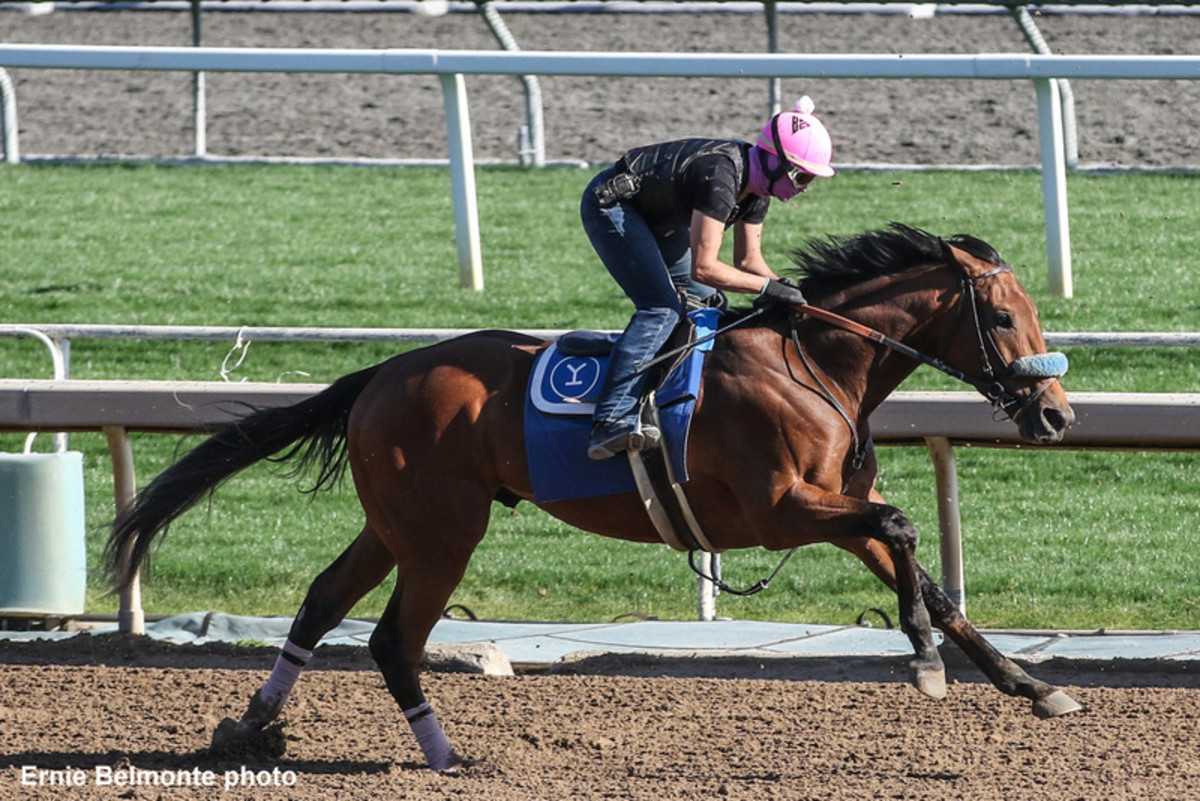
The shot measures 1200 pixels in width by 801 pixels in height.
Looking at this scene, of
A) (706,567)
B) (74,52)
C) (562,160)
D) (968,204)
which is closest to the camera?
(706,567)

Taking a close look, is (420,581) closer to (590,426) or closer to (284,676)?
(284,676)

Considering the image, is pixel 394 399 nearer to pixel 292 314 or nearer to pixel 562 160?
pixel 292 314

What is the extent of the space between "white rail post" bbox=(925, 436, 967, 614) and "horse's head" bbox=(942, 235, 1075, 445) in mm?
1332

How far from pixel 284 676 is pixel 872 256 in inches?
89.4

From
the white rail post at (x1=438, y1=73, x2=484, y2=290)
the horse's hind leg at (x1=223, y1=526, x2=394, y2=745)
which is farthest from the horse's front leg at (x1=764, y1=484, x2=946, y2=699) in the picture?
the white rail post at (x1=438, y1=73, x2=484, y2=290)

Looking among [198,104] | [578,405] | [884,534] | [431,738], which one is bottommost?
[431,738]

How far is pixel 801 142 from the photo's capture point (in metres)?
4.99

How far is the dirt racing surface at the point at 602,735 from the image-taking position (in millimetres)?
4832

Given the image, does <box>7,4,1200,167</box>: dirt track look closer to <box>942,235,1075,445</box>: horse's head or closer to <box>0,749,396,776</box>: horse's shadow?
<box>942,235,1075,445</box>: horse's head

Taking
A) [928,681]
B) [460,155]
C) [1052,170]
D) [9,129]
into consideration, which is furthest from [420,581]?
[9,129]

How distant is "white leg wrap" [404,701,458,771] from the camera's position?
5121mm

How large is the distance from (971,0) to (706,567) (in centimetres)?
725

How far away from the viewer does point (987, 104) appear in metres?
13.5

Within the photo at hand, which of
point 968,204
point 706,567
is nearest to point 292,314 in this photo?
point 706,567
